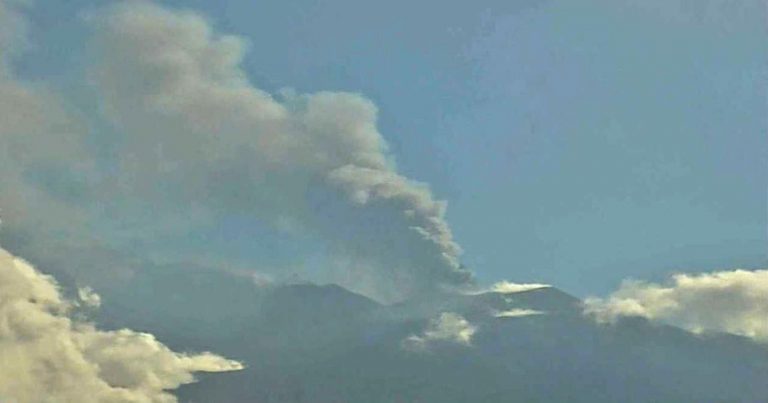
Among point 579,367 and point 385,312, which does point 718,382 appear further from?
point 385,312

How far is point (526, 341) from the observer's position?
48.4 metres

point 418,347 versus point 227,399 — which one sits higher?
point 418,347

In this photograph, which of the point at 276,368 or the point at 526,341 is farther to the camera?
the point at 526,341

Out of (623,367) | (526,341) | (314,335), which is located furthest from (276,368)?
(623,367)

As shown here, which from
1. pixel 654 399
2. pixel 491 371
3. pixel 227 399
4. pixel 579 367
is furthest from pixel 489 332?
pixel 227 399

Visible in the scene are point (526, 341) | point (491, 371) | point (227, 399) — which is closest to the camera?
point (227, 399)

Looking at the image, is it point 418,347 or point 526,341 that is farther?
point 526,341

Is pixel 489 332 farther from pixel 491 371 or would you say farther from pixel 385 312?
pixel 385 312

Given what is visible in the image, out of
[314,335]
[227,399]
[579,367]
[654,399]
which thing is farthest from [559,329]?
[227,399]

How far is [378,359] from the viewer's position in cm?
4488

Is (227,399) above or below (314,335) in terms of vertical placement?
below

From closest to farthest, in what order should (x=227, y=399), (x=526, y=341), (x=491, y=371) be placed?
(x=227, y=399)
(x=491, y=371)
(x=526, y=341)

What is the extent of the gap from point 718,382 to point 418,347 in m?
14.9

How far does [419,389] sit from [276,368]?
7439 millimetres
